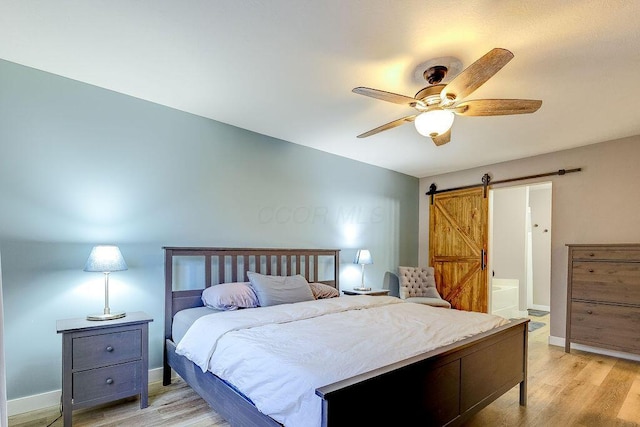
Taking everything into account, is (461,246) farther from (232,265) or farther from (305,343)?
(305,343)

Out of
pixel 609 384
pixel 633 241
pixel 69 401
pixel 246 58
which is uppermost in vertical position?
pixel 246 58

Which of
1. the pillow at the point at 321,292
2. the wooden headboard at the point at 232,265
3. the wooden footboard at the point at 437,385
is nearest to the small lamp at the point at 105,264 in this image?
the wooden headboard at the point at 232,265

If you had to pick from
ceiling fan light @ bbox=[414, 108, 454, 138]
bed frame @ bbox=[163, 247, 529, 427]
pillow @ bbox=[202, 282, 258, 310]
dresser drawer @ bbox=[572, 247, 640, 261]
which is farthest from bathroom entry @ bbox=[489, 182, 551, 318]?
pillow @ bbox=[202, 282, 258, 310]

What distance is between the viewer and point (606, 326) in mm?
3740

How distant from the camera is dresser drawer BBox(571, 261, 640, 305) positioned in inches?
141

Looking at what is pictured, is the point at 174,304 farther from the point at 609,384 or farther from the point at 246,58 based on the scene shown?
the point at 609,384

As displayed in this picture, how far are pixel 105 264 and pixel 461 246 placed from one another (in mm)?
4850

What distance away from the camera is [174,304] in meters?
3.10

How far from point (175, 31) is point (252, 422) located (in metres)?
→ 2.34

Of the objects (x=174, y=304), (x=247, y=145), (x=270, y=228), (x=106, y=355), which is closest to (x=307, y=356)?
(x=106, y=355)

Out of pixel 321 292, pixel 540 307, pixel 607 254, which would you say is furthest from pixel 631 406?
pixel 540 307

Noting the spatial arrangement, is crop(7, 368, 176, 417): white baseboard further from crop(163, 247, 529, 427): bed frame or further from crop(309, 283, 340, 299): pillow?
crop(309, 283, 340, 299): pillow

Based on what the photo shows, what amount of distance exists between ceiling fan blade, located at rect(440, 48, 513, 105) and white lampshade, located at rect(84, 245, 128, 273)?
2.65 metres

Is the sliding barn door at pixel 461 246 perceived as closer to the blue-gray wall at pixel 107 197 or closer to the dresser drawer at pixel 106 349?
the blue-gray wall at pixel 107 197
